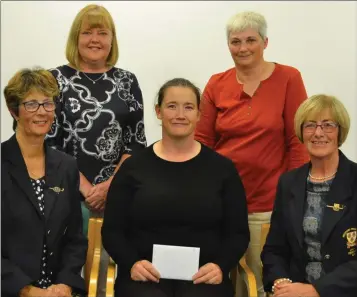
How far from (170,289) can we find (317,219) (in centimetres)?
70

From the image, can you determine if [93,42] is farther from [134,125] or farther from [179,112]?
[179,112]

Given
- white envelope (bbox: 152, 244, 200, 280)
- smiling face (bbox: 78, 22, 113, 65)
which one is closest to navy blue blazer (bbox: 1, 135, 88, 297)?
white envelope (bbox: 152, 244, 200, 280)

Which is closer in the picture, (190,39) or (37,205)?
(37,205)

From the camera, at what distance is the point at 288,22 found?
4211 mm

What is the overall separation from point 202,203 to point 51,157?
2.29ft

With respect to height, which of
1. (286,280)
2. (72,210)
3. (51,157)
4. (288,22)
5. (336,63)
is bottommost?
(286,280)

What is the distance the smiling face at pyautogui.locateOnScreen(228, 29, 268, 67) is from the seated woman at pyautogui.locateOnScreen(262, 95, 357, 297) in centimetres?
53

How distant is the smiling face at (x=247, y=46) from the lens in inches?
126

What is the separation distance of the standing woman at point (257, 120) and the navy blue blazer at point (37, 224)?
859 millimetres

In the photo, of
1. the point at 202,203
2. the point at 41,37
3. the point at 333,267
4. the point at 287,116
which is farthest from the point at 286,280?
the point at 41,37

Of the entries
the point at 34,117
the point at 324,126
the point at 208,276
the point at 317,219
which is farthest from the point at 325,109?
the point at 34,117

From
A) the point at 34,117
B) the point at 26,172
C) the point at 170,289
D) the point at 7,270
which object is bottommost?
the point at 170,289

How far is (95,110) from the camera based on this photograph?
10.3 ft

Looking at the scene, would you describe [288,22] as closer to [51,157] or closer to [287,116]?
[287,116]
